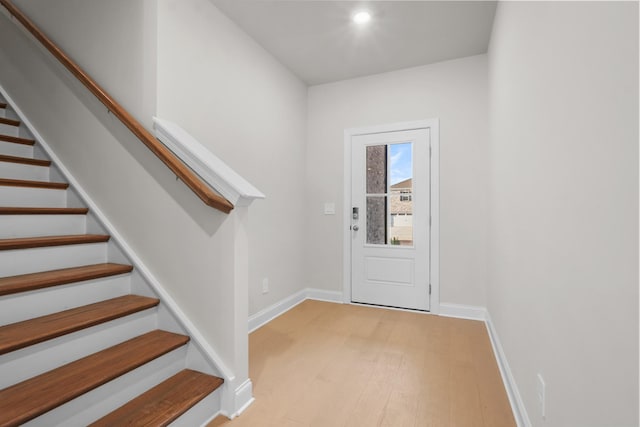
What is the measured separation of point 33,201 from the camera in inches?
79.9

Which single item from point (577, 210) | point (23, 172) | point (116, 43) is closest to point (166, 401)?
point (577, 210)

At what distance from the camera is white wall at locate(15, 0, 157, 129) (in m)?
1.95

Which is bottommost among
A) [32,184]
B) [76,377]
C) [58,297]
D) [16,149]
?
[76,377]

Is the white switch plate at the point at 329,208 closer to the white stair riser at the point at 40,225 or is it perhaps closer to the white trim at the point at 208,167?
the white trim at the point at 208,167

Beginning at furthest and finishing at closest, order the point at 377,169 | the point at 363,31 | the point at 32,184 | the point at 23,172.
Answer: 1. the point at 377,169
2. the point at 363,31
3. the point at 23,172
4. the point at 32,184

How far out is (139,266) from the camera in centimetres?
190

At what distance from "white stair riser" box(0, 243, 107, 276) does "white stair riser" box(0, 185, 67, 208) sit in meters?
0.48

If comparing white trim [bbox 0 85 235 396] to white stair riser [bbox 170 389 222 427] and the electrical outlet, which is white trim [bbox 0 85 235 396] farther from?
the electrical outlet

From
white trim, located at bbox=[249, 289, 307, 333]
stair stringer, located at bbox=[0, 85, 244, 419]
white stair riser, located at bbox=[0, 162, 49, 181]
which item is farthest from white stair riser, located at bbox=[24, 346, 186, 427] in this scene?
white stair riser, located at bbox=[0, 162, 49, 181]

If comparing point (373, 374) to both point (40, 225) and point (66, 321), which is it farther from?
point (40, 225)

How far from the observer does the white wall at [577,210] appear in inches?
25.6

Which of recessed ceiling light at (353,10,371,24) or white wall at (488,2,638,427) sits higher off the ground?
recessed ceiling light at (353,10,371,24)

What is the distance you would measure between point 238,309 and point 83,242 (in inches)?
42.3

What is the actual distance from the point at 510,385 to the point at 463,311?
135 centimetres
